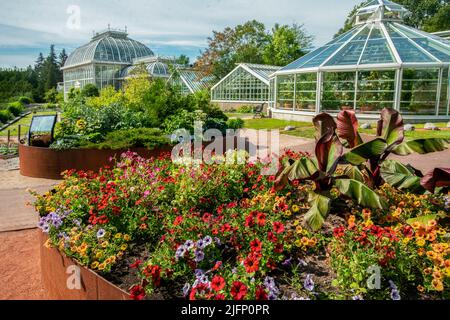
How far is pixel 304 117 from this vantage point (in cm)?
1906

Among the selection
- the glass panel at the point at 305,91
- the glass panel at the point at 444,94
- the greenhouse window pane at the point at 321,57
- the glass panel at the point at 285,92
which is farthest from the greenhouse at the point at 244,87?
the glass panel at the point at 444,94

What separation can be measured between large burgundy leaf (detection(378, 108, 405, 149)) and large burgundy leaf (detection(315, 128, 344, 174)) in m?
0.66

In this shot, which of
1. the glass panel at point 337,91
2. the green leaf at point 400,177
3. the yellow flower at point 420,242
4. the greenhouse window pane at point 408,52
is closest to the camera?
the yellow flower at point 420,242

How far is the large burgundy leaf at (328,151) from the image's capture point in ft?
12.3

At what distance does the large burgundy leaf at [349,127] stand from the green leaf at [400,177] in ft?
1.47

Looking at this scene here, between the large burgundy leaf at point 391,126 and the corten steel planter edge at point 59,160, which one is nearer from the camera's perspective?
the large burgundy leaf at point 391,126

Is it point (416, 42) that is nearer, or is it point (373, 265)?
point (373, 265)

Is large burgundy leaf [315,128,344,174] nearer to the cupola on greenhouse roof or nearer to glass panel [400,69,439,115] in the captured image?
the cupola on greenhouse roof

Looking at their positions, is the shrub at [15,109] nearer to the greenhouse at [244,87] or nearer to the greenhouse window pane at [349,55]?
the greenhouse at [244,87]

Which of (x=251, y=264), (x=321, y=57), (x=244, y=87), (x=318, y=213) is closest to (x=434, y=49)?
(x=321, y=57)

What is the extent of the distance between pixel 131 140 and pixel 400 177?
20.3 ft
